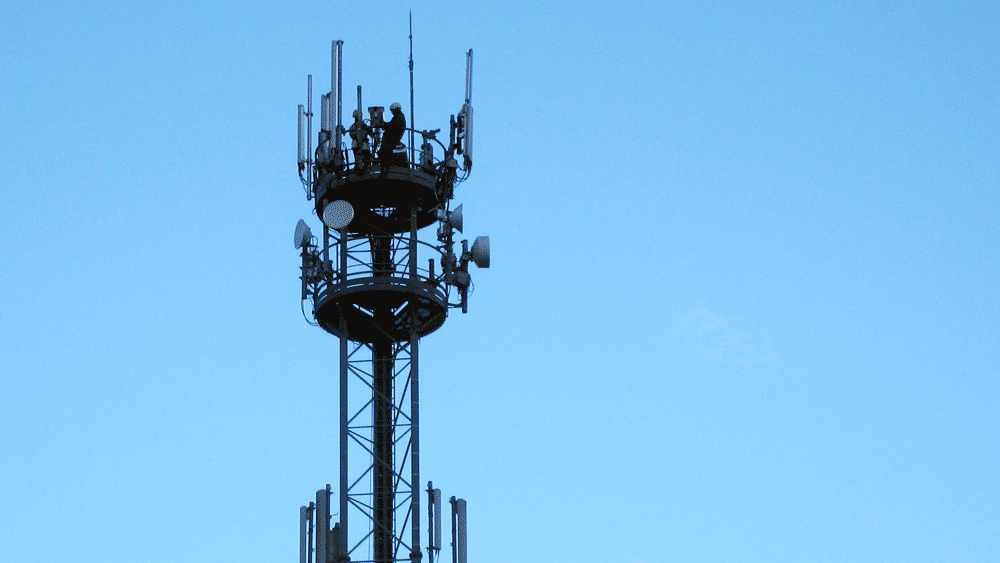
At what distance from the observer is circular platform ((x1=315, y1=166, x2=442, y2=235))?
67188 millimetres

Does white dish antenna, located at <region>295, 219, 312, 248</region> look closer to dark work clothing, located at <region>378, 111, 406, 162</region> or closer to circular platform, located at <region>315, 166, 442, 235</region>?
circular platform, located at <region>315, 166, 442, 235</region>

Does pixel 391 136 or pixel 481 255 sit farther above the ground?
pixel 391 136

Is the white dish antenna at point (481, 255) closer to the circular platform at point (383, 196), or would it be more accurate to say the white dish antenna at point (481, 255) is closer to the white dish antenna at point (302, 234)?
the circular platform at point (383, 196)

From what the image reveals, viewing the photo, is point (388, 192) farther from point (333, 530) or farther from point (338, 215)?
point (333, 530)

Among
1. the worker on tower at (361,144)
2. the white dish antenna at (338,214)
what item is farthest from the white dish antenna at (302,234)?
the worker on tower at (361,144)

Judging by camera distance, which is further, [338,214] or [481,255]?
[481,255]

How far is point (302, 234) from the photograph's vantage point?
67062mm

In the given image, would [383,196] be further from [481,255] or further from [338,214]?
[481,255]

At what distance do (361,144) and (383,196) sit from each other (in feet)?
5.41

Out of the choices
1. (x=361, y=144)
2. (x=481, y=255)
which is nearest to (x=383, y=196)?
(x=361, y=144)

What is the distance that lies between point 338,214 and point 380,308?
9.61ft

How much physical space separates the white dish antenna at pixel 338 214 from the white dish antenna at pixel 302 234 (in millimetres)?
641

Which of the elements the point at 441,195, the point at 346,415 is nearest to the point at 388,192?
the point at 441,195

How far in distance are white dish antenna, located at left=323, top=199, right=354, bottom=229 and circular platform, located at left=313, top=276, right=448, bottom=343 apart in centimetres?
184
